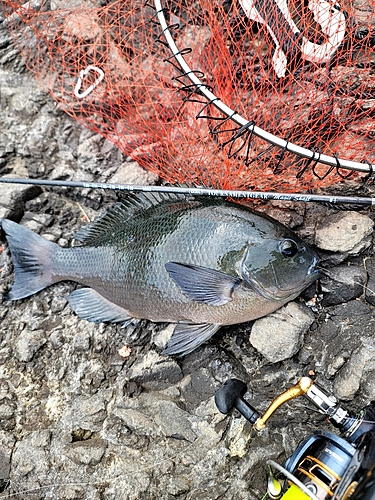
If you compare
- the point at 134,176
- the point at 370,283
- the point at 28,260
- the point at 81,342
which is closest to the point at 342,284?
the point at 370,283

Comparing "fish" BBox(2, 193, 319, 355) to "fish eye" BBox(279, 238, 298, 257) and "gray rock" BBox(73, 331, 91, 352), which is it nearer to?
"fish eye" BBox(279, 238, 298, 257)

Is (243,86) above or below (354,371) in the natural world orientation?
above

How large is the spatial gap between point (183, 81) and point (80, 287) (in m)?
1.36

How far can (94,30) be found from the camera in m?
3.02

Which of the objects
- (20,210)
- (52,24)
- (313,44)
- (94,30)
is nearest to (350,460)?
(313,44)

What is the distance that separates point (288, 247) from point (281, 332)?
0.48 meters

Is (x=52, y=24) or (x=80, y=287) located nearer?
(x=80, y=287)

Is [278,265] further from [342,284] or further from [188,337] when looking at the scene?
[188,337]

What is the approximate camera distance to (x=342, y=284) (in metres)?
2.54

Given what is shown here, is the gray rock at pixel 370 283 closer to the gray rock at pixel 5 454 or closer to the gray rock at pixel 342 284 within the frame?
the gray rock at pixel 342 284

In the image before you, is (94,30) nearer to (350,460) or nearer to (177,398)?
(177,398)

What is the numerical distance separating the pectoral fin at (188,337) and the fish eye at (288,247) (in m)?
0.55

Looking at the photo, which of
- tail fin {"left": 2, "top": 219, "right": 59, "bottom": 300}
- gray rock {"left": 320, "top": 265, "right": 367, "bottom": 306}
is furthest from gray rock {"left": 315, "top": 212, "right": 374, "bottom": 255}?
tail fin {"left": 2, "top": 219, "right": 59, "bottom": 300}

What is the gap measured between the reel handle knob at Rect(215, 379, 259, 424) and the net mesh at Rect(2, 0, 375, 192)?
1077mm
